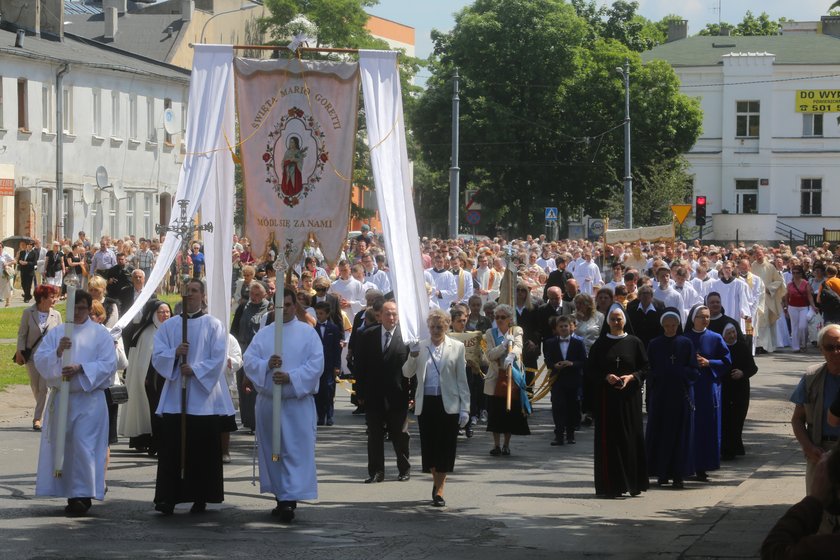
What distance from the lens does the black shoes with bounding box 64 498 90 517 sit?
38.6 feet

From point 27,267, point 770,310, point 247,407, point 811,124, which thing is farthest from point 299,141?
point 811,124

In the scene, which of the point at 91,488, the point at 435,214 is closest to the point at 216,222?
the point at 91,488

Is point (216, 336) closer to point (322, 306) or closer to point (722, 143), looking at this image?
point (322, 306)

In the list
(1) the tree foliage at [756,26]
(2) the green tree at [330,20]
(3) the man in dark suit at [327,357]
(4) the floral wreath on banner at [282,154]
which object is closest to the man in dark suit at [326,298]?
(3) the man in dark suit at [327,357]

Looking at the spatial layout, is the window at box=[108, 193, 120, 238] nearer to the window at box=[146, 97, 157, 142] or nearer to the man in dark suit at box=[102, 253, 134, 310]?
the window at box=[146, 97, 157, 142]

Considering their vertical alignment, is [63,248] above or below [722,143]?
below

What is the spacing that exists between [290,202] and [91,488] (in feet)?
12.1

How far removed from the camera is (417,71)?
74.0 metres

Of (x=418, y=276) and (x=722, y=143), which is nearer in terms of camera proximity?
(x=418, y=276)

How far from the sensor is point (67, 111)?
174ft

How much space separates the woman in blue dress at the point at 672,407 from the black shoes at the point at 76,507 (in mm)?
5366

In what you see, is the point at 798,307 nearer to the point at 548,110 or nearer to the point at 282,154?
the point at 282,154

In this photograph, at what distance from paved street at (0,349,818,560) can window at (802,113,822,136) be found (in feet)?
189

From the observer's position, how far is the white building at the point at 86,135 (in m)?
49.3
